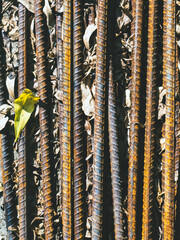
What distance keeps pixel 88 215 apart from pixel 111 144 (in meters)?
0.34

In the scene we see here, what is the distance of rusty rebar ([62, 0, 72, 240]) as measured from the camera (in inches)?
50.7

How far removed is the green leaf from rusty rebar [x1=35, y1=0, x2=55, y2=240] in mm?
39

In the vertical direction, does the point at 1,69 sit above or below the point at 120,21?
below

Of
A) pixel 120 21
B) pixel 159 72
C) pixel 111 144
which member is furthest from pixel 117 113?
pixel 120 21

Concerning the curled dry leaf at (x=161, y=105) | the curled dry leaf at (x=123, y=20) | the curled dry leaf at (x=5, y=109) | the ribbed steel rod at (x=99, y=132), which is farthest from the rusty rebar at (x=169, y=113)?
the curled dry leaf at (x=5, y=109)

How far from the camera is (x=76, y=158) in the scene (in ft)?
4.28

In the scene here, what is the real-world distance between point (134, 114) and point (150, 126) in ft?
0.28

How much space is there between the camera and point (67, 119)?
1293 mm

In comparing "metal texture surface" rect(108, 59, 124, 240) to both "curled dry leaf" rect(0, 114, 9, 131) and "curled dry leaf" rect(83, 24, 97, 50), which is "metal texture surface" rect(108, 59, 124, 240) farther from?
"curled dry leaf" rect(0, 114, 9, 131)

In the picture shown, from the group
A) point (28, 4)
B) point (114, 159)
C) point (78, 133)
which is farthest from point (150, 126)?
point (28, 4)

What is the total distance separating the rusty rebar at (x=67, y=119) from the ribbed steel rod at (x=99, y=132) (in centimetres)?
11

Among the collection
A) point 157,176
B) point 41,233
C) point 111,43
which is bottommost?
point 41,233

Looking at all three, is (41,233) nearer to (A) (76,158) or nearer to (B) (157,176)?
(A) (76,158)

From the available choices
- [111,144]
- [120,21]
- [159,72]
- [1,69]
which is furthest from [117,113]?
[1,69]
